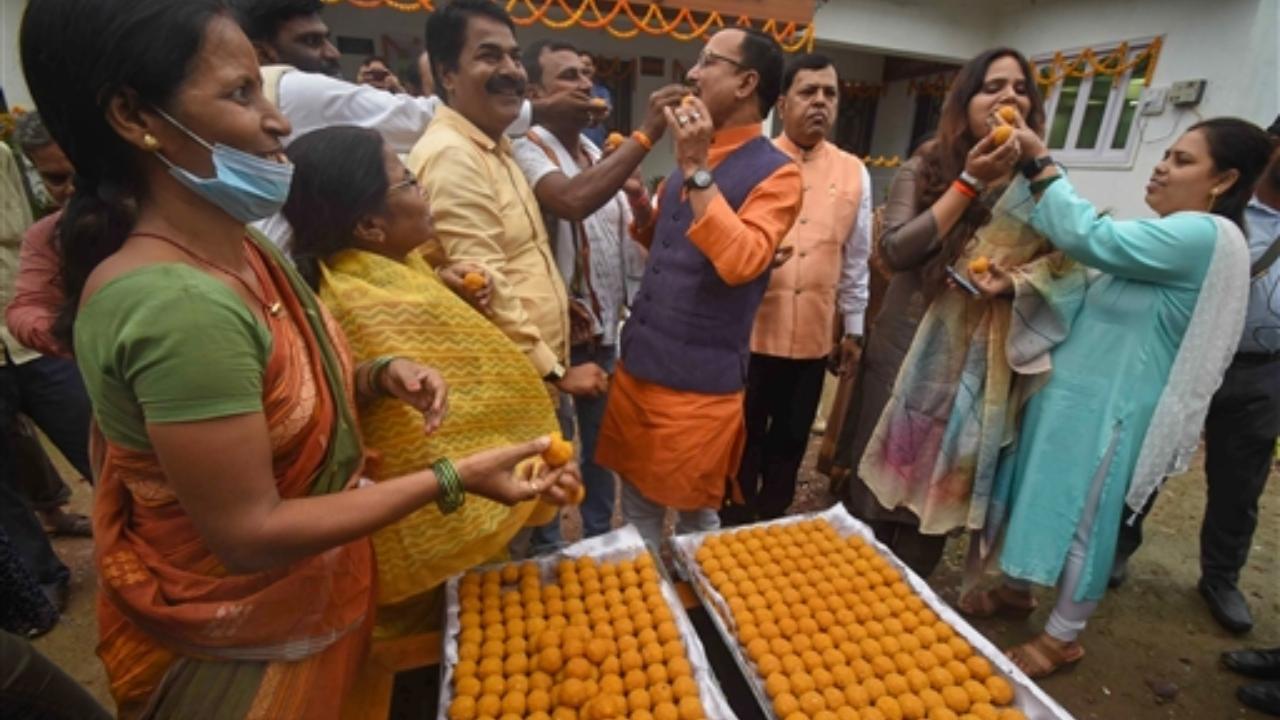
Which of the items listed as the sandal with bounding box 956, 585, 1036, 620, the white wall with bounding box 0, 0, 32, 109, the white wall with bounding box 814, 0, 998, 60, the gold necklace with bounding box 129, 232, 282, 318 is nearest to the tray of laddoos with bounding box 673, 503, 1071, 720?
the sandal with bounding box 956, 585, 1036, 620

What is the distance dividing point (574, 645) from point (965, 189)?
78.8 inches

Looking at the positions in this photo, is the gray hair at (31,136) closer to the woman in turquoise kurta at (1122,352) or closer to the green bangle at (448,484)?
the green bangle at (448,484)

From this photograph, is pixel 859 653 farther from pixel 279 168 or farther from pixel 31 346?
pixel 31 346

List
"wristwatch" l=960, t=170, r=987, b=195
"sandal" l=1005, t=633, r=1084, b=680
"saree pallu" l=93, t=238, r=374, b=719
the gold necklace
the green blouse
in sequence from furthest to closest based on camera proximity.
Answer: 1. "sandal" l=1005, t=633, r=1084, b=680
2. "wristwatch" l=960, t=170, r=987, b=195
3. "saree pallu" l=93, t=238, r=374, b=719
4. the gold necklace
5. the green blouse

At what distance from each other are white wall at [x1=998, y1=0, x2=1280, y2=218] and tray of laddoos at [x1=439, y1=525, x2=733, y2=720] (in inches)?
343

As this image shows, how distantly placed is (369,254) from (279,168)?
60 cm

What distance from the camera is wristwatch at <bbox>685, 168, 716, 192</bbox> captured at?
6.32 ft

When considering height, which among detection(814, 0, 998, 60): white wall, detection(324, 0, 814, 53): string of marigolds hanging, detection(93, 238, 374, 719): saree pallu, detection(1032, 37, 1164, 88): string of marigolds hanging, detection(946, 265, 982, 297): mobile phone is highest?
detection(814, 0, 998, 60): white wall

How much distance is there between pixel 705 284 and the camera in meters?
2.16

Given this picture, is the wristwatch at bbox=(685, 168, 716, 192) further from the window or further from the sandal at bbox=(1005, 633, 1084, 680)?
the window

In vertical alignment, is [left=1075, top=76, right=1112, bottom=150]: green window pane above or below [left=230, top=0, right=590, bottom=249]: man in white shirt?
above

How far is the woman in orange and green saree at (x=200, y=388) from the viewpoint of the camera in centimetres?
87

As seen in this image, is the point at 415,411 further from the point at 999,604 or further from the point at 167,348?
the point at 999,604

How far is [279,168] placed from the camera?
1.03 metres
